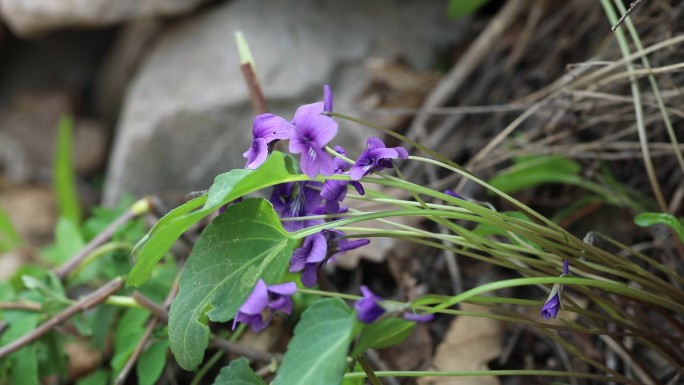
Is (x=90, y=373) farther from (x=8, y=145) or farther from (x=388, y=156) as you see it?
(x=8, y=145)

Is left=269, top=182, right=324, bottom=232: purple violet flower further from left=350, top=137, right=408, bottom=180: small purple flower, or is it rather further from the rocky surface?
the rocky surface

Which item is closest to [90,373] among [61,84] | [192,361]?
[192,361]

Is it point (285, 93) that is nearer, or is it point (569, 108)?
point (569, 108)

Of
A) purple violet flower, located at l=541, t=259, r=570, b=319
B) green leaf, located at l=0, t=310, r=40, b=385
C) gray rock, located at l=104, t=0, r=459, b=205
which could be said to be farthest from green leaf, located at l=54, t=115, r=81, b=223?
purple violet flower, located at l=541, t=259, r=570, b=319

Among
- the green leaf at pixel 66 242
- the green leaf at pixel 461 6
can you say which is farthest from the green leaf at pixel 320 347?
the green leaf at pixel 461 6

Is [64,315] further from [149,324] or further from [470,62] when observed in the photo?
[470,62]

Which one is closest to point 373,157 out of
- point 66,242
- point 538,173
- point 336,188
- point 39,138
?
point 336,188
